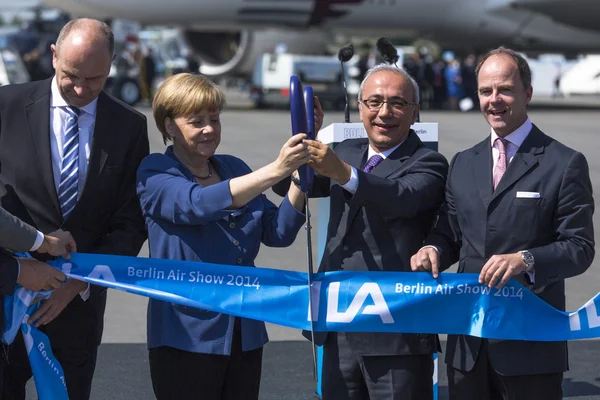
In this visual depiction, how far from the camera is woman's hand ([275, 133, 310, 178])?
303cm

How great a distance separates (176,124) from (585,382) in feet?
11.8

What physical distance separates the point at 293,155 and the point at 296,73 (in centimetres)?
2274

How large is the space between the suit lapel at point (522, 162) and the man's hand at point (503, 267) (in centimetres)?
24

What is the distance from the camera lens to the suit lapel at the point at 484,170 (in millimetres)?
3381

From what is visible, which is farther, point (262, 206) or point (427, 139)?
point (427, 139)

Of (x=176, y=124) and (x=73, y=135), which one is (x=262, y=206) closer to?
(x=176, y=124)

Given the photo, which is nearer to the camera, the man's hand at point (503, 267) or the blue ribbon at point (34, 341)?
the man's hand at point (503, 267)

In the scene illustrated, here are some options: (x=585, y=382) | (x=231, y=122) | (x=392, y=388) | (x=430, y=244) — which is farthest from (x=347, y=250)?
(x=231, y=122)

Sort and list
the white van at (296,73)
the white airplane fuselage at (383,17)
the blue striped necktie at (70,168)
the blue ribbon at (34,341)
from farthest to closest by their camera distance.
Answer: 1. the white van at (296,73)
2. the white airplane fuselage at (383,17)
3. the blue striped necktie at (70,168)
4. the blue ribbon at (34,341)

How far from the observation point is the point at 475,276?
346 cm

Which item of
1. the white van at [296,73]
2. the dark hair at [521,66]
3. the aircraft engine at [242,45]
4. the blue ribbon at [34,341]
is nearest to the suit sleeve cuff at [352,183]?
the dark hair at [521,66]

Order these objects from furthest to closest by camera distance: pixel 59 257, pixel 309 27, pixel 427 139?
pixel 309 27 < pixel 427 139 < pixel 59 257

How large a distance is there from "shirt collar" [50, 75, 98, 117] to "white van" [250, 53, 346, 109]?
21.4 meters

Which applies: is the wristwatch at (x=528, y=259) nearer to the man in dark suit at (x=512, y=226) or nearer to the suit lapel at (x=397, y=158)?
the man in dark suit at (x=512, y=226)
